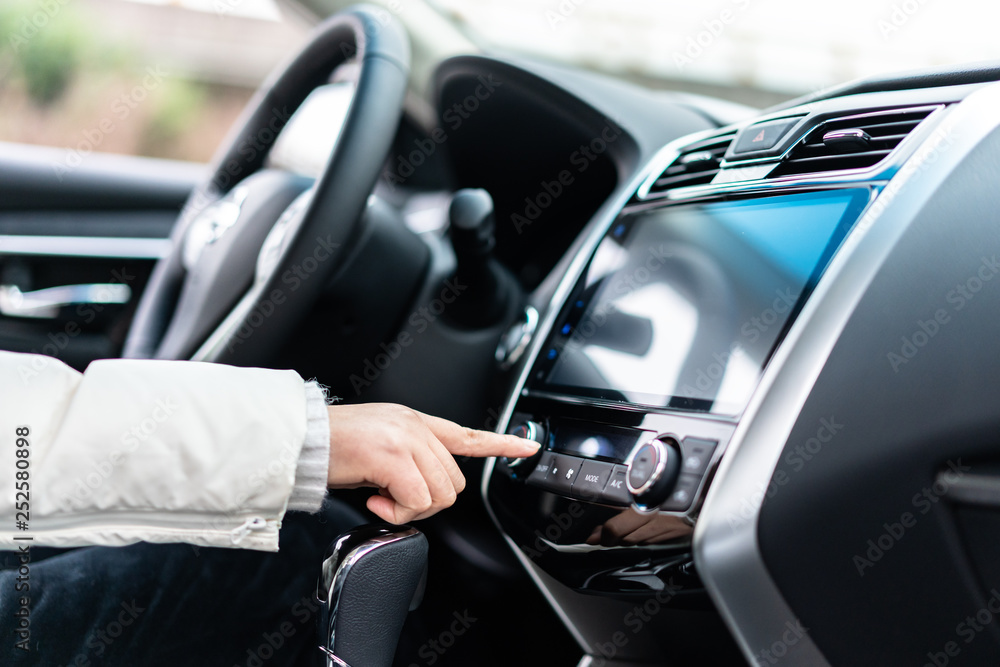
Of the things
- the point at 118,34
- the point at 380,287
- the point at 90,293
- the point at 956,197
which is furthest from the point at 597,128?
the point at 118,34

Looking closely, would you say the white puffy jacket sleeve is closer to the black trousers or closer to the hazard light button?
the black trousers

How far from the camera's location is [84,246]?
66.9 inches

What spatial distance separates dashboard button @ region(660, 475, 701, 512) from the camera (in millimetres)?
610

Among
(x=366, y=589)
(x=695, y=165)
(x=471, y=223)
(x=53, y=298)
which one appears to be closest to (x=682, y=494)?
(x=366, y=589)

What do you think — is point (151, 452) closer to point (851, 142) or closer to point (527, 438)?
point (527, 438)

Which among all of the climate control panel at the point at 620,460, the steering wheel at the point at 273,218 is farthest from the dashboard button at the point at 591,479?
the steering wheel at the point at 273,218

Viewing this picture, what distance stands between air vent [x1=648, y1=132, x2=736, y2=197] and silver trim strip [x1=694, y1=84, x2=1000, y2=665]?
223 millimetres

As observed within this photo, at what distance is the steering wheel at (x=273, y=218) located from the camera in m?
0.90

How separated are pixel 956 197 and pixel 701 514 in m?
0.29

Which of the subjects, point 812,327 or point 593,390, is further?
point 593,390

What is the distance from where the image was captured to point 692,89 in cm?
192

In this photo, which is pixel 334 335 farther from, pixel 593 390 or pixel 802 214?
pixel 802 214

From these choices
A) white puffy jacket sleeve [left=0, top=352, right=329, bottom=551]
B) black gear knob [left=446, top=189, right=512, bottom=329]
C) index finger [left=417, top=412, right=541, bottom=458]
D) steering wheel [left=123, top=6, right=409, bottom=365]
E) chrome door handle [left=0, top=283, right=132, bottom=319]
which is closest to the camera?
white puffy jacket sleeve [left=0, top=352, right=329, bottom=551]

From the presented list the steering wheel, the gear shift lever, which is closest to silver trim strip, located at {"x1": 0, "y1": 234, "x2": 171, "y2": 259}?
the steering wheel
